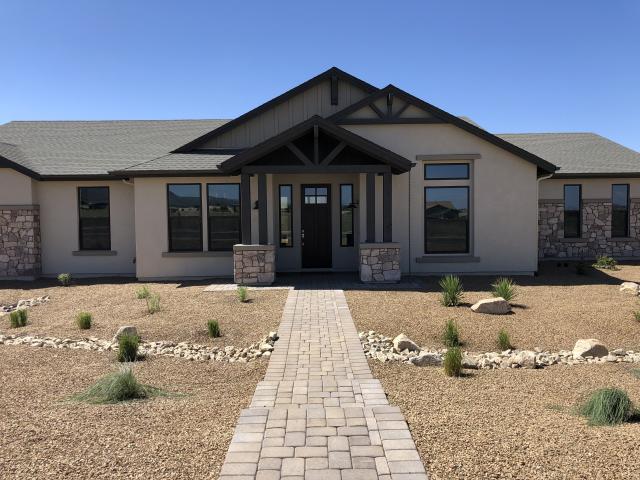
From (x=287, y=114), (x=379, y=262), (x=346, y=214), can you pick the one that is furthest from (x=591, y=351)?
(x=287, y=114)

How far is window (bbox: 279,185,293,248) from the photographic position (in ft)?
49.8

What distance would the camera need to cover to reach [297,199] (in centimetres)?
1513

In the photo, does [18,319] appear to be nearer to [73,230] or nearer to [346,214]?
[73,230]

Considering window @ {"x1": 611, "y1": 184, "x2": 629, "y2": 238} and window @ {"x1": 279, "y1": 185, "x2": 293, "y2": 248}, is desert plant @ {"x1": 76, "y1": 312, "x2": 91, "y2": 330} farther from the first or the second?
window @ {"x1": 611, "y1": 184, "x2": 629, "y2": 238}

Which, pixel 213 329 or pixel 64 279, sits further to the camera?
pixel 64 279

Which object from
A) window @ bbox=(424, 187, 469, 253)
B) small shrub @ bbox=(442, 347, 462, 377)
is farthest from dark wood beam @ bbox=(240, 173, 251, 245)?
small shrub @ bbox=(442, 347, 462, 377)

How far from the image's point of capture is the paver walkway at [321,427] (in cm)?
359

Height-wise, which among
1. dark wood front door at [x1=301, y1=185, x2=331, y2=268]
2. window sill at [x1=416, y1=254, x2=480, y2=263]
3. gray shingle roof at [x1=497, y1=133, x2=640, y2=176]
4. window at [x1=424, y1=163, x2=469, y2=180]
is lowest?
window sill at [x1=416, y1=254, x2=480, y2=263]

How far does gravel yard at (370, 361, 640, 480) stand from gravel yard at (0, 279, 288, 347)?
321cm

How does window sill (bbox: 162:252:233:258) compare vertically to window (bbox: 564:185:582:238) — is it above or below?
below

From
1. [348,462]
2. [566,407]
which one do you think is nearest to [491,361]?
[566,407]

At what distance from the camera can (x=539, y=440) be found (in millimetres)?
4043

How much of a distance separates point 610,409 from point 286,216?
11.6 m

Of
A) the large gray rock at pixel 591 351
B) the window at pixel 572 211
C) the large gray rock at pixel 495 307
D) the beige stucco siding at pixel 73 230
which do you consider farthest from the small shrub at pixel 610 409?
the window at pixel 572 211
